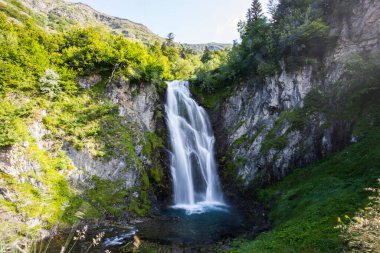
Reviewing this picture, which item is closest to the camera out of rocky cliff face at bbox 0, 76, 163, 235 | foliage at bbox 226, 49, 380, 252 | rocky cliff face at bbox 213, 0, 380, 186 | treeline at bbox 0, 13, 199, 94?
foliage at bbox 226, 49, 380, 252

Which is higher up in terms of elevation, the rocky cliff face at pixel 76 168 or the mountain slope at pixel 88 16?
the mountain slope at pixel 88 16

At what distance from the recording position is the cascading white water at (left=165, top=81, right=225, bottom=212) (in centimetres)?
1986

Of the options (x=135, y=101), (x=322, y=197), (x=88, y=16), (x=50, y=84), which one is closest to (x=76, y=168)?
(x=50, y=84)

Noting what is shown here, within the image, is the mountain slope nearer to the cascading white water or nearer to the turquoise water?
the cascading white water

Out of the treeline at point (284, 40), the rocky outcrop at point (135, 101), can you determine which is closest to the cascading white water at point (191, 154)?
the rocky outcrop at point (135, 101)

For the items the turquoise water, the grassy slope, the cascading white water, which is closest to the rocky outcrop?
the cascading white water

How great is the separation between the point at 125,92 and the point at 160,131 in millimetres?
4588

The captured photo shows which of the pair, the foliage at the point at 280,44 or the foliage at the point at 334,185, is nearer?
the foliage at the point at 334,185

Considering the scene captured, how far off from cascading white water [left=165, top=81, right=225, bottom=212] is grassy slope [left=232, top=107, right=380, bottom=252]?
5.03 meters

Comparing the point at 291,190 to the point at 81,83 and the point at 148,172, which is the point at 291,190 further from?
the point at 81,83

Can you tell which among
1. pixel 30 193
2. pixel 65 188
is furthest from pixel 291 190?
pixel 30 193

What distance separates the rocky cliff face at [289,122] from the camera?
59.5 feet

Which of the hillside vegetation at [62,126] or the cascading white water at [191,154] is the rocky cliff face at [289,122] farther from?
the hillside vegetation at [62,126]

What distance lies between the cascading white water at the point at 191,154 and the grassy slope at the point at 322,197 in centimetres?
503
